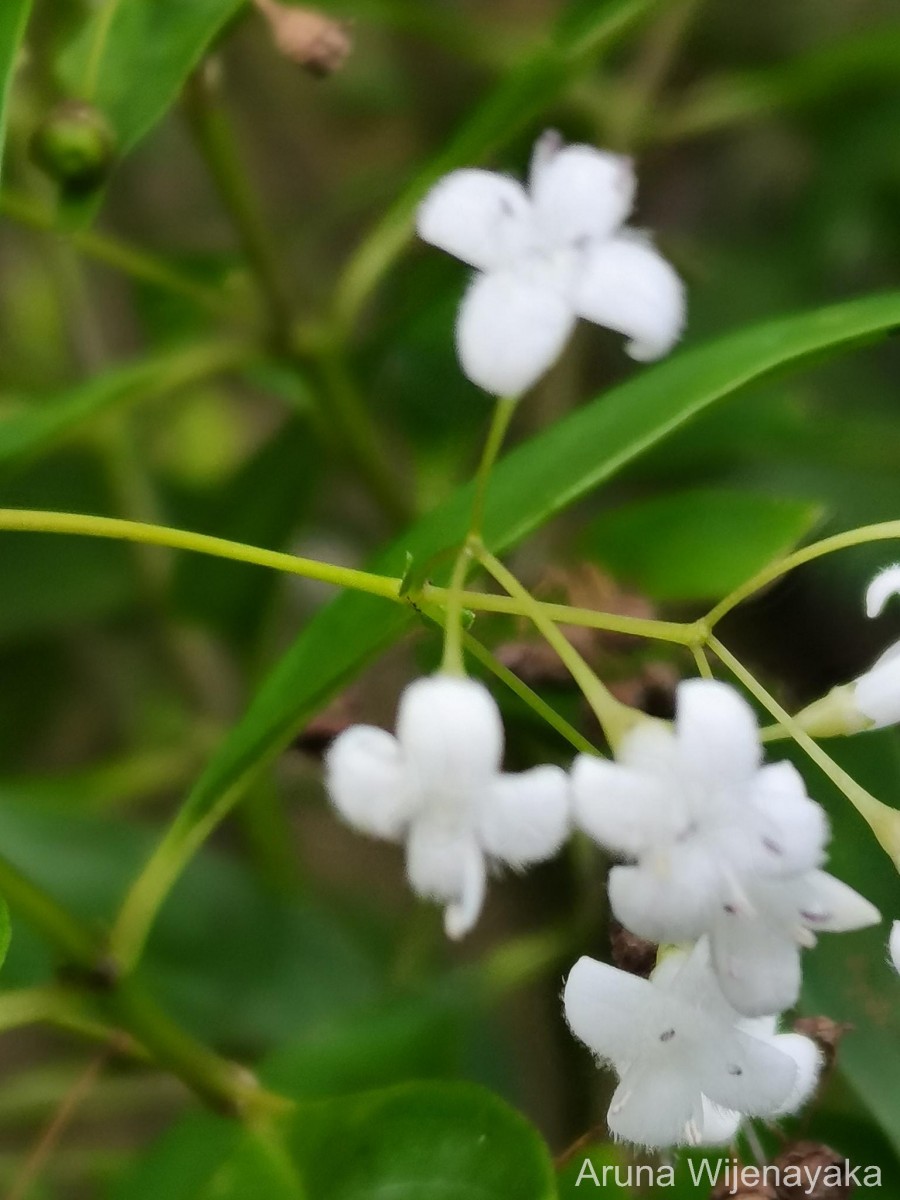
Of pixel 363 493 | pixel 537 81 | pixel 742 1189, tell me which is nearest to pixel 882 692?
pixel 742 1189

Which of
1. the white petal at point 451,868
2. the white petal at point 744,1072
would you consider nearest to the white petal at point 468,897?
the white petal at point 451,868

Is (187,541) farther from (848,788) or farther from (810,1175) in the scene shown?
(810,1175)

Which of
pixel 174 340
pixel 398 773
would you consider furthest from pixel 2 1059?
pixel 398 773

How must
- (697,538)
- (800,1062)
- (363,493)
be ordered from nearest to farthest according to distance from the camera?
(800,1062) < (697,538) < (363,493)

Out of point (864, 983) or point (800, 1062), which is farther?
point (864, 983)

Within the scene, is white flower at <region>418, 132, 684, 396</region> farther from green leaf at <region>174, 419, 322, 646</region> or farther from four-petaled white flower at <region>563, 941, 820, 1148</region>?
green leaf at <region>174, 419, 322, 646</region>

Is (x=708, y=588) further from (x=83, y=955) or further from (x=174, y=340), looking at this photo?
(x=174, y=340)

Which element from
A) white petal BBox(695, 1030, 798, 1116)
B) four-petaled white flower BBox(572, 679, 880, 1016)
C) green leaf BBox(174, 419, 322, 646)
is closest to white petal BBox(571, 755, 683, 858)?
four-petaled white flower BBox(572, 679, 880, 1016)

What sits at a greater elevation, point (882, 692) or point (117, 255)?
point (117, 255)
